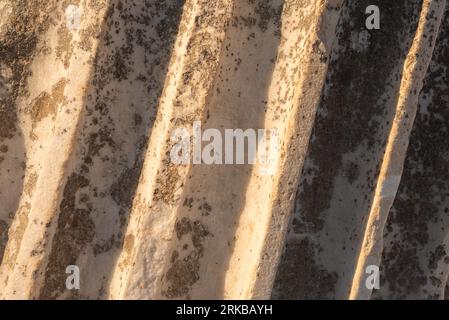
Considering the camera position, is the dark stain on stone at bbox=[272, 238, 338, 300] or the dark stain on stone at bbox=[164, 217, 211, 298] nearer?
the dark stain on stone at bbox=[164, 217, 211, 298]

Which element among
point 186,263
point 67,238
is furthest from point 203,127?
point 67,238

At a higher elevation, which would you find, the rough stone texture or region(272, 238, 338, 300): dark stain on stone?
the rough stone texture

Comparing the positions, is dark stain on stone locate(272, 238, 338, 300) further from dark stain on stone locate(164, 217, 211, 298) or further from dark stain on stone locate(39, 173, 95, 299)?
dark stain on stone locate(39, 173, 95, 299)

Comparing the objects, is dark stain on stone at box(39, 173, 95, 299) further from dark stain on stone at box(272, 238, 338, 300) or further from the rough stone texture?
dark stain on stone at box(272, 238, 338, 300)

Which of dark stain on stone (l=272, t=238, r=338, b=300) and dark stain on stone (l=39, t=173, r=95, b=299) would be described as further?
dark stain on stone (l=272, t=238, r=338, b=300)

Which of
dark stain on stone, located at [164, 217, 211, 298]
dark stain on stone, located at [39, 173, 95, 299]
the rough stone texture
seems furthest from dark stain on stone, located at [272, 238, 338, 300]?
dark stain on stone, located at [39, 173, 95, 299]

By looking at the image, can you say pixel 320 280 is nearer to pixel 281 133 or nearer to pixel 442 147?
pixel 281 133

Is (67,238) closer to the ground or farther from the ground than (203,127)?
closer to the ground

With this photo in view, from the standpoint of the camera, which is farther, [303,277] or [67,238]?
[303,277]

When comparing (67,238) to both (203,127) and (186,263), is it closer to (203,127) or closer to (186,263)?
(186,263)

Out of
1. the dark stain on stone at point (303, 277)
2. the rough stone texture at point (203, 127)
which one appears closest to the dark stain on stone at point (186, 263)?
the rough stone texture at point (203, 127)
